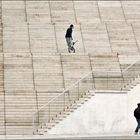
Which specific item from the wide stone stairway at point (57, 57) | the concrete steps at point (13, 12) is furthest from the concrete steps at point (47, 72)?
the concrete steps at point (13, 12)

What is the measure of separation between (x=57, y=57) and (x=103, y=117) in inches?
190

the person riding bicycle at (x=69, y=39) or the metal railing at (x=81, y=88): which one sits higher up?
the person riding bicycle at (x=69, y=39)

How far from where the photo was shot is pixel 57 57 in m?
36.0

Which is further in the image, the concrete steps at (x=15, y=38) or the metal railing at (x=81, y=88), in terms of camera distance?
the concrete steps at (x=15, y=38)

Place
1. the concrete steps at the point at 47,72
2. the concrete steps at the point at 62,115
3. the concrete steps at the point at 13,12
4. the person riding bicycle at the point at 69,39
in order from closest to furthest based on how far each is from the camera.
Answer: the concrete steps at the point at 62,115 → the concrete steps at the point at 47,72 → the person riding bicycle at the point at 69,39 → the concrete steps at the point at 13,12

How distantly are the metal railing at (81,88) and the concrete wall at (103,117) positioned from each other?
454mm

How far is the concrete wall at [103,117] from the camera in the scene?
105ft

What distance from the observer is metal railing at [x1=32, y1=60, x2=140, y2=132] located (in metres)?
31.6

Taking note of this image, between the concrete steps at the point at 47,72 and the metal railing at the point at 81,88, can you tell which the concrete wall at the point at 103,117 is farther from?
the concrete steps at the point at 47,72

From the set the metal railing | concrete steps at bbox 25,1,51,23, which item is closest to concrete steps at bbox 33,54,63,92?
the metal railing

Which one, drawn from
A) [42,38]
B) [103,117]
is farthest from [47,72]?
[42,38]

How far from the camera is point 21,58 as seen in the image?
35.8m

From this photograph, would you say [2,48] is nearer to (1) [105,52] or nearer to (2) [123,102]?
(1) [105,52]

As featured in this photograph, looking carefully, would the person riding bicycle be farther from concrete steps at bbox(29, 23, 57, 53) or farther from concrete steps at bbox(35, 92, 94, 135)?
concrete steps at bbox(35, 92, 94, 135)
